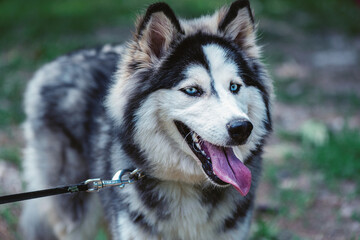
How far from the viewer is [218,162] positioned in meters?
2.66

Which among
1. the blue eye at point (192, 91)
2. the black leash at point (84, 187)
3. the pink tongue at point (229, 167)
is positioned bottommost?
the pink tongue at point (229, 167)

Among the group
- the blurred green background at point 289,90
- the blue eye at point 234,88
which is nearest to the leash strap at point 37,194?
the blue eye at point 234,88

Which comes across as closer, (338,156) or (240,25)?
(240,25)

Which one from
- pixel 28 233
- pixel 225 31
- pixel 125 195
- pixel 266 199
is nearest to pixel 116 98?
pixel 125 195

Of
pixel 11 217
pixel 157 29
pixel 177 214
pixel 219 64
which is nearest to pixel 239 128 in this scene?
pixel 219 64

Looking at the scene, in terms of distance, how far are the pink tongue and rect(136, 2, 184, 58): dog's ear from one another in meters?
0.80

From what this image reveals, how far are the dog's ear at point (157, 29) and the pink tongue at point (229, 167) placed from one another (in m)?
0.80

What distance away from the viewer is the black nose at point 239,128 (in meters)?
2.45

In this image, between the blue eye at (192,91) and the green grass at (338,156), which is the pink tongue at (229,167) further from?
the green grass at (338,156)

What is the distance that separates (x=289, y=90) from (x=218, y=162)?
5.57m

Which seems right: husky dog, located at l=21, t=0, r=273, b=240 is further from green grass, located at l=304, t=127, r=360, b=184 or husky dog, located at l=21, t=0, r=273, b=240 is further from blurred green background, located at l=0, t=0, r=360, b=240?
green grass, located at l=304, t=127, r=360, b=184

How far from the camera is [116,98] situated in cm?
299

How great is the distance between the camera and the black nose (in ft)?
8.05

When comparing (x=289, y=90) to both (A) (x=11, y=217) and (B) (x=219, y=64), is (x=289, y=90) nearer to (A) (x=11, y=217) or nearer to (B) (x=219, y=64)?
(B) (x=219, y=64)
